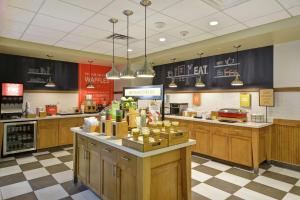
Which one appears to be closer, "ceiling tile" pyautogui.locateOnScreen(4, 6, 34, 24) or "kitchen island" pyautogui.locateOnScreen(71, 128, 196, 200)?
"kitchen island" pyautogui.locateOnScreen(71, 128, 196, 200)

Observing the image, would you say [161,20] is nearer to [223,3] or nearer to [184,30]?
[184,30]

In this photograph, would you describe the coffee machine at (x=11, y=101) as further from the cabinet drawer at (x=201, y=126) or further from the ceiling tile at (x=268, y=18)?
the ceiling tile at (x=268, y=18)

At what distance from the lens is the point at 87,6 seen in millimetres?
2887

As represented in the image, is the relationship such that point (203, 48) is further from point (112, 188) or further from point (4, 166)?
point (4, 166)

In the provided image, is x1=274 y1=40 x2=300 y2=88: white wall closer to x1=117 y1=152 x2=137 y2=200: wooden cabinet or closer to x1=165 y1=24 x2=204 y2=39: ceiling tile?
x1=165 y1=24 x2=204 y2=39: ceiling tile

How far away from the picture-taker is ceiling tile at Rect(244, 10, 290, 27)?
10.2ft

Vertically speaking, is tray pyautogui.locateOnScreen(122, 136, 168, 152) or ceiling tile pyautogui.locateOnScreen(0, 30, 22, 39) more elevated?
ceiling tile pyautogui.locateOnScreen(0, 30, 22, 39)

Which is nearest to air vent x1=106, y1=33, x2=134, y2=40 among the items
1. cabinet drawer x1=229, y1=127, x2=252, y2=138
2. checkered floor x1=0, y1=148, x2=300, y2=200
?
checkered floor x1=0, y1=148, x2=300, y2=200

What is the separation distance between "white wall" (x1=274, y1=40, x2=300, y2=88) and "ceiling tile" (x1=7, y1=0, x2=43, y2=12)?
15.5 ft

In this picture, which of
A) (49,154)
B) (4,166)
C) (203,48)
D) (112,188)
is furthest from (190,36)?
(4,166)

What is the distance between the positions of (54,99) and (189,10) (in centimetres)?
517

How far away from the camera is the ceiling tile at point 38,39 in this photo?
167 inches

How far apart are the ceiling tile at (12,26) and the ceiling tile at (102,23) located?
1.25 meters

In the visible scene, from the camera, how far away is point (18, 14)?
3.16 metres
